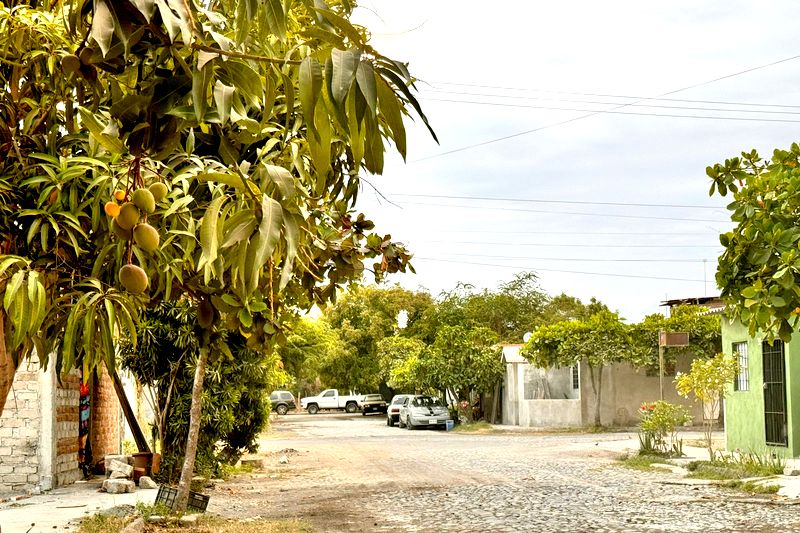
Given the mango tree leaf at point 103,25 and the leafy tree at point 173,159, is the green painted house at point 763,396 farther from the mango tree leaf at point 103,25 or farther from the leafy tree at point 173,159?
the mango tree leaf at point 103,25

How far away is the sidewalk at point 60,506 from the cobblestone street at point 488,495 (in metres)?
1.35

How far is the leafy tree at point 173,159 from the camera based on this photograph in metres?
2.08

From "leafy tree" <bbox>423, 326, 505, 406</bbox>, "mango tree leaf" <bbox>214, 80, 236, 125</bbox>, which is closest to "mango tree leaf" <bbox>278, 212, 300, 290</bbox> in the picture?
"mango tree leaf" <bbox>214, 80, 236, 125</bbox>

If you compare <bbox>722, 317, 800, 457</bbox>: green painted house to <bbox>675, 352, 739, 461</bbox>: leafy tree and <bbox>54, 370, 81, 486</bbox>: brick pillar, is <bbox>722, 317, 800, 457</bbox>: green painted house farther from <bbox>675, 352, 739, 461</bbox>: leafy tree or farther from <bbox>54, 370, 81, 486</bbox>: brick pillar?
<bbox>54, 370, 81, 486</bbox>: brick pillar

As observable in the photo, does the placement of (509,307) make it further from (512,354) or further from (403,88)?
(403,88)

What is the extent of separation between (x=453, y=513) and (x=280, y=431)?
2683cm

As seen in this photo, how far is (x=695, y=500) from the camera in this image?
44.0 feet

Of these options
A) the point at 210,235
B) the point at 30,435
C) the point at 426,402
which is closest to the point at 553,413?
the point at 426,402

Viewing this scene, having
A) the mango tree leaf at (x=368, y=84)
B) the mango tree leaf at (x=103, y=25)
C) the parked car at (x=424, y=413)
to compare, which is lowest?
the parked car at (x=424, y=413)

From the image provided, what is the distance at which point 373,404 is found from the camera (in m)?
54.9

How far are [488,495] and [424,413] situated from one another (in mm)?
23670

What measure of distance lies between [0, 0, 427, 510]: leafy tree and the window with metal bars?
588 inches

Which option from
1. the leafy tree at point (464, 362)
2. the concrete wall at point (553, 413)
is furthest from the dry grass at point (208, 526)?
the leafy tree at point (464, 362)

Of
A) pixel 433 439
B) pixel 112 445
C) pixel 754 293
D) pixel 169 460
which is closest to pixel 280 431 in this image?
pixel 433 439
